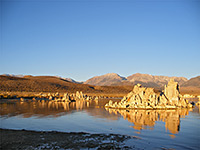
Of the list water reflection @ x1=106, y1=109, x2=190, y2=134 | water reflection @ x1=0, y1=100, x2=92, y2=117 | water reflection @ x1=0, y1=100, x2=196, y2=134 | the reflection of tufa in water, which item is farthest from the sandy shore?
the reflection of tufa in water

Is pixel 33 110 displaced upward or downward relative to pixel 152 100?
downward

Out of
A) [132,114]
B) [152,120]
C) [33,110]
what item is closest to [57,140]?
[152,120]

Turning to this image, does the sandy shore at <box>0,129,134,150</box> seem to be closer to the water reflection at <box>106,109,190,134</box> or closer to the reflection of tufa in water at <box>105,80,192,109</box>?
the water reflection at <box>106,109,190,134</box>

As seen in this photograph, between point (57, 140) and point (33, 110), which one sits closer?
point (57, 140)

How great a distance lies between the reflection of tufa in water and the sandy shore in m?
28.3

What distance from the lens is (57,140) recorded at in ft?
64.7

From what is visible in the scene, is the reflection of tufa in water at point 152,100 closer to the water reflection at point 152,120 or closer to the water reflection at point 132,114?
the water reflection at point 132,114

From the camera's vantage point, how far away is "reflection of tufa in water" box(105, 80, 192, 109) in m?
48.9

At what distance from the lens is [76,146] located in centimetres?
1800

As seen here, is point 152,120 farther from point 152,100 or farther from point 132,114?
point 152,100

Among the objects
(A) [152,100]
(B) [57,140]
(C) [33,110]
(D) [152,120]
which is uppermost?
(A) [152,100]

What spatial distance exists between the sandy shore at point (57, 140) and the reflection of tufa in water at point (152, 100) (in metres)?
28.3

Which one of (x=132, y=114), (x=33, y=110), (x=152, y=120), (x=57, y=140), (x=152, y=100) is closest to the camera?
(x=57, y=140)

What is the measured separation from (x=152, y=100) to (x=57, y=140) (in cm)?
3504
